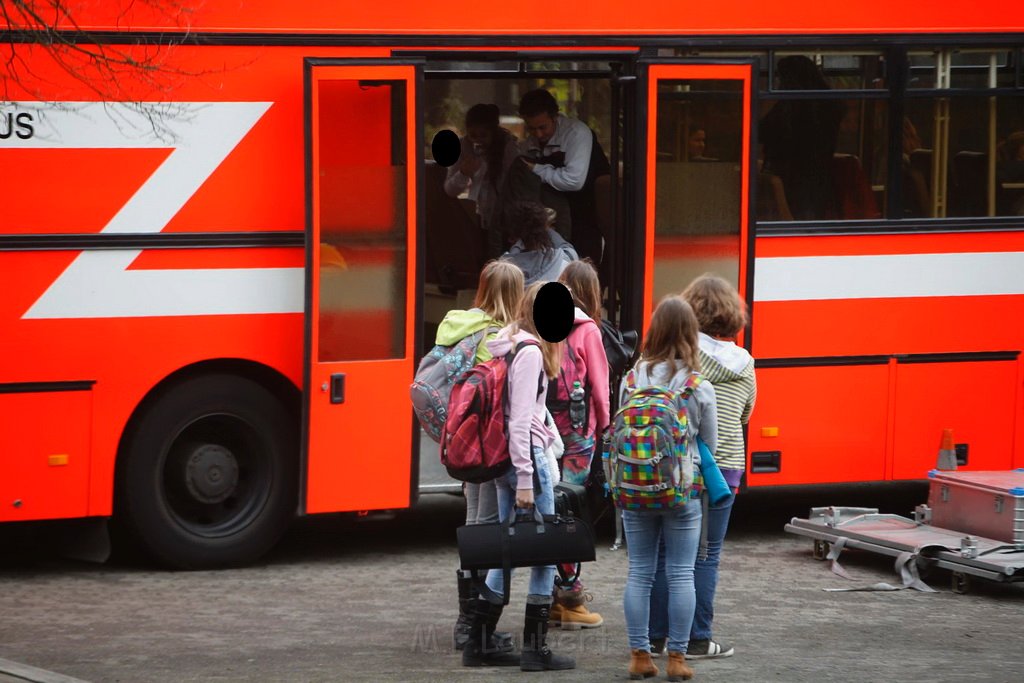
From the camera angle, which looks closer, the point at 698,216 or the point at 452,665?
the point at 452,665

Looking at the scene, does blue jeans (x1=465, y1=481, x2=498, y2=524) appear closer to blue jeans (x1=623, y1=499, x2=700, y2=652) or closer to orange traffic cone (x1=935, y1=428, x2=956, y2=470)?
blue jeans (x1=623, y1=499, x2=700, y2=652)

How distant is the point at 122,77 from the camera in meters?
8.34

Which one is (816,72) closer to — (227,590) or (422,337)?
(422,337)

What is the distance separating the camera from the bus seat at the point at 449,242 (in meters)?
10.4

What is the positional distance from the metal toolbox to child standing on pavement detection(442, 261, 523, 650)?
9.51 ft

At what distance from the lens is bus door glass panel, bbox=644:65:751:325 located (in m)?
9.11

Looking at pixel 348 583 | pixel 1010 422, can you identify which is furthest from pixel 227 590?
pixel 1010 422

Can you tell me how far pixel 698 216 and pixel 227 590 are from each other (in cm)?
316

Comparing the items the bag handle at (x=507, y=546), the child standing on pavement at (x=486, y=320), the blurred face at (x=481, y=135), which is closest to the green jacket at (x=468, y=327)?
the child standing on pavement at (x=486, y=320)

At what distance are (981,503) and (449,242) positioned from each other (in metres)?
Answer: 3.52

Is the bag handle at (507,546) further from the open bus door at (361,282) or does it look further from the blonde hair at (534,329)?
the open bus door at (361,282)

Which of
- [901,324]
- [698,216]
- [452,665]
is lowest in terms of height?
[452,665]

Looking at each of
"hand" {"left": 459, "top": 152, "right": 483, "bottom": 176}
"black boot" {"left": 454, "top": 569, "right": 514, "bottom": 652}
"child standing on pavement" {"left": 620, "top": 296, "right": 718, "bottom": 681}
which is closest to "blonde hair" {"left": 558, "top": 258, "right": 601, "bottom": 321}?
"child standing on pavement" {"left": 620, "top": 296, "right": 718, "bottom": 681}

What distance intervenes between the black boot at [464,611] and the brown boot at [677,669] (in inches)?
35.8
